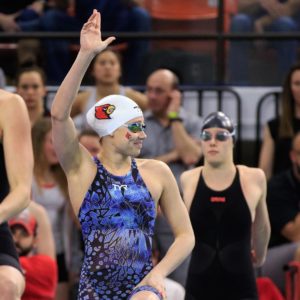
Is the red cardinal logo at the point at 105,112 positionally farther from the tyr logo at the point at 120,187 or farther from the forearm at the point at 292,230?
the forearm at the point at 292,230

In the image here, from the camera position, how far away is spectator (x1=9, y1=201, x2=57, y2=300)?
8.23 meters

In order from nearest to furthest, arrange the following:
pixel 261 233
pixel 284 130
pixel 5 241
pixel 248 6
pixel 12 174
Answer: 1. pixel 12 174
2. pixel 5 241
3. pixel 261 233
4. pixel 284 130
5. pixel 248 6

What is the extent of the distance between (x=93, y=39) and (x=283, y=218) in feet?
12.2

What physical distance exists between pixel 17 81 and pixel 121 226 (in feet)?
13.3

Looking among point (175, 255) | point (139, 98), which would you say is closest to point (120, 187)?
point (175, 255)

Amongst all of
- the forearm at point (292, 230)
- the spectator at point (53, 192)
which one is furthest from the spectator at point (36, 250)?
the forearm at point (292, 230)

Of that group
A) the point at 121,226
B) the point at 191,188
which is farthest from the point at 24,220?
the point at 121,226

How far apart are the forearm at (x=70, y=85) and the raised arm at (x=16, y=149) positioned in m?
0.23

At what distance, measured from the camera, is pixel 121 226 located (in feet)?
20.6

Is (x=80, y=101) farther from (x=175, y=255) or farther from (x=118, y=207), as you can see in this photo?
(x=175, y=255)

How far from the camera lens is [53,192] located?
31.1 ft

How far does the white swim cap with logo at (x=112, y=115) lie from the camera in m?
6.40

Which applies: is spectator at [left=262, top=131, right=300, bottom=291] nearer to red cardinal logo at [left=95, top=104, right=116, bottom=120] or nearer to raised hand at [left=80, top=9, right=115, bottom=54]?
red cardinal logo at [left=95, top=104, right=116, bottom=120]

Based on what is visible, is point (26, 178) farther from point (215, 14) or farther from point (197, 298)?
point (215, 14)
